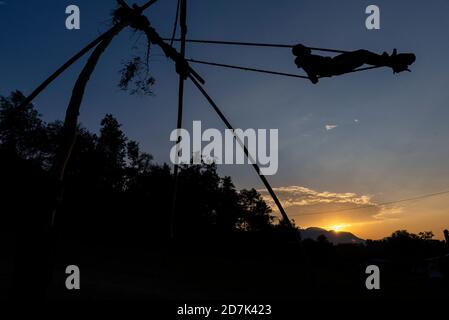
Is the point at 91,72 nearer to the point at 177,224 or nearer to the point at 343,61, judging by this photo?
the point at 343,61

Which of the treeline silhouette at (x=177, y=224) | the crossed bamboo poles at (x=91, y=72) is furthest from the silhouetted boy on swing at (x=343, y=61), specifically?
the treeline silhouette at (x=177, y=224)

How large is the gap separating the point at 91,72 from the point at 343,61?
3.53 metres

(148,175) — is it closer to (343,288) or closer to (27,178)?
(343,288)

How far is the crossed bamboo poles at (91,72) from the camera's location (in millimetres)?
3244

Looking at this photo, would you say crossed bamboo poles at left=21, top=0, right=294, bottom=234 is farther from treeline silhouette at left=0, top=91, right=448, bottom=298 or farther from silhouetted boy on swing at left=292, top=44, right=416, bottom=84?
treeline silhouette at left=0, top=91, right=448, bottom=298

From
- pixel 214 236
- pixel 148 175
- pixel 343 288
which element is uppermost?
pixel 148 175

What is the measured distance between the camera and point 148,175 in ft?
183

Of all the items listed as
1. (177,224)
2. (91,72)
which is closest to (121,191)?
(177,224)

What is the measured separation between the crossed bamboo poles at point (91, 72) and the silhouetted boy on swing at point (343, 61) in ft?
4.97

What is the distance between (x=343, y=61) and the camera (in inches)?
197

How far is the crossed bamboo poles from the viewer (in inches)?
128

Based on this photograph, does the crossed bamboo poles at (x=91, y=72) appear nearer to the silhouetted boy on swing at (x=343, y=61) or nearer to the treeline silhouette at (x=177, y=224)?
the silhouetted boy on swing at (x=343, y=61)
